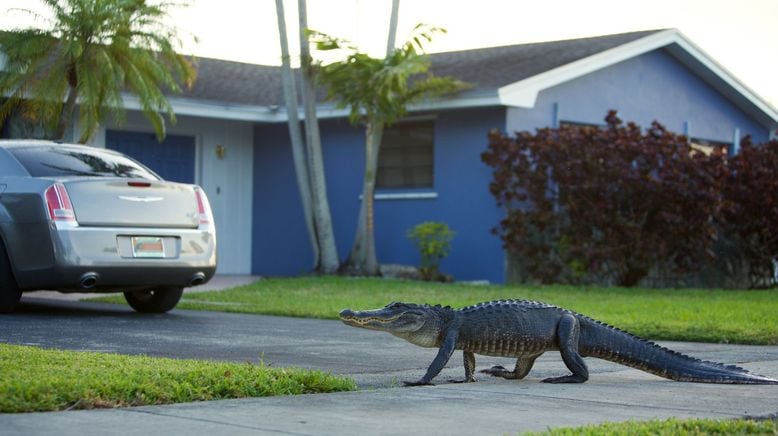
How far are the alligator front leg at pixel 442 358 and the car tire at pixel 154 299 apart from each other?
5850 millimetres

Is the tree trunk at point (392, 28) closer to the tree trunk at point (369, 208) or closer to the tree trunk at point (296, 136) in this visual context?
the tree trunk at point (369, 208)

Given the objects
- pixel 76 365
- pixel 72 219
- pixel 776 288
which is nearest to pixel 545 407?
pixel 76 365

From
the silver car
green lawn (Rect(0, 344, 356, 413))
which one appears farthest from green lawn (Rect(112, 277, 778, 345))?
green lawn (Rect(0, 344, 356, 413))

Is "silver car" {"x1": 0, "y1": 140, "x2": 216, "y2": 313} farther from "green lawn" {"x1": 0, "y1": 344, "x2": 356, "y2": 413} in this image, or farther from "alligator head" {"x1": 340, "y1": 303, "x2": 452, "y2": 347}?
"alligator head" {"x1": 340, "y1": 303, "x2": 452, "y2": 347}

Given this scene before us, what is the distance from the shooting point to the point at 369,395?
629 cm

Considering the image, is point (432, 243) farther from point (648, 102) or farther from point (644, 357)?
point (644, 357)

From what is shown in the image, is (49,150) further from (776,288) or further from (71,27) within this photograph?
(776,288)

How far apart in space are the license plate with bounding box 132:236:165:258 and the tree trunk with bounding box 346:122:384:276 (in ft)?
29.0

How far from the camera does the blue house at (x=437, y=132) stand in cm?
2025

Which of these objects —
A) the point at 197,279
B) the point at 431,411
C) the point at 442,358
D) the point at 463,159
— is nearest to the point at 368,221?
the point at 463,159

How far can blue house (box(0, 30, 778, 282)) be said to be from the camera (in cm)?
2025

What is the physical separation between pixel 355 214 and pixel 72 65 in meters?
6.87

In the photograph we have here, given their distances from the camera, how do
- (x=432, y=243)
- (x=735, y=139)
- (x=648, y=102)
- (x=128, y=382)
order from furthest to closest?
(x=735, y=139) < (x=648, y=102) < (x=432, y=243) < (x=128, y=382)

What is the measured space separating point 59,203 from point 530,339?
→ 17.7 feet
